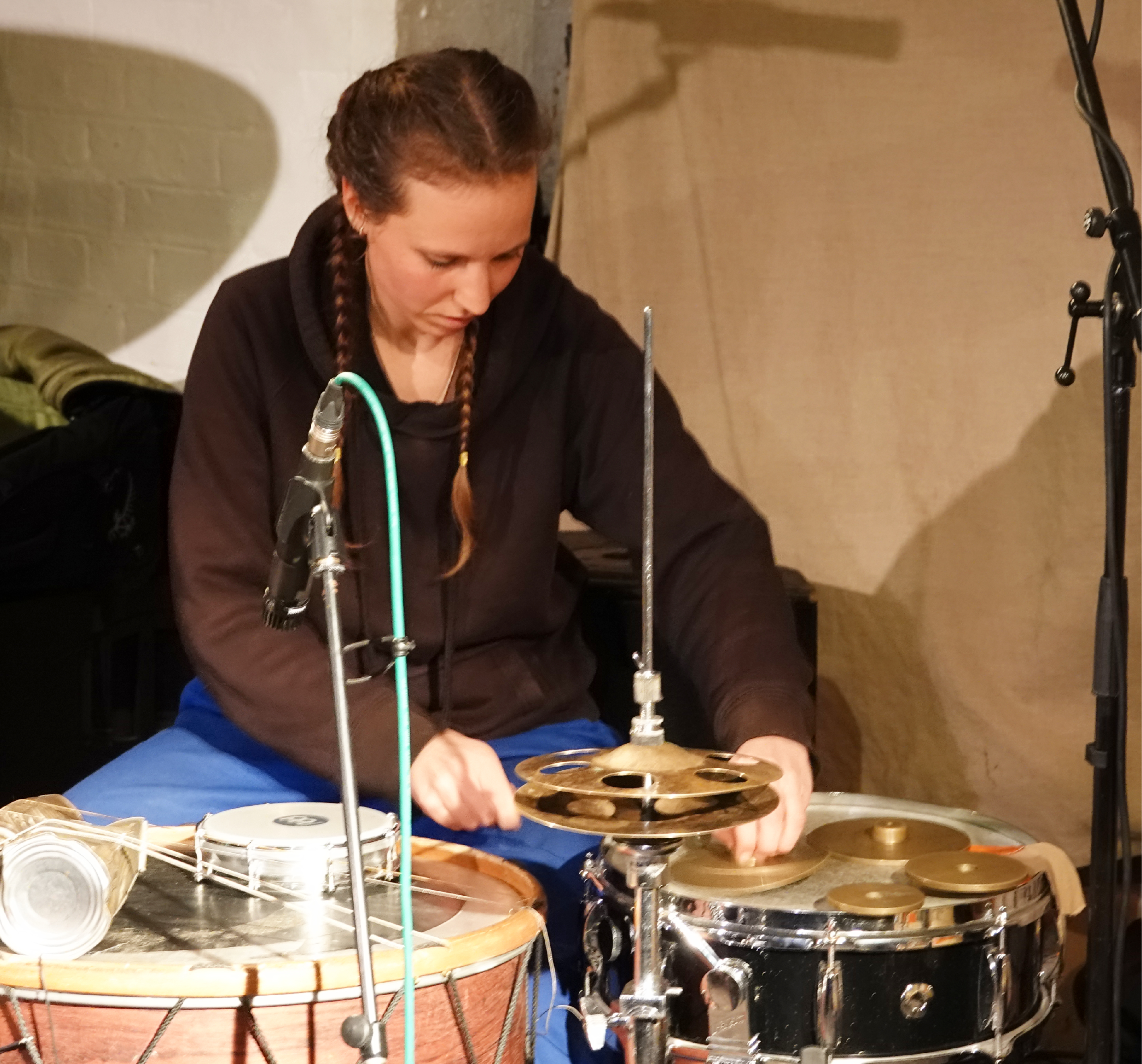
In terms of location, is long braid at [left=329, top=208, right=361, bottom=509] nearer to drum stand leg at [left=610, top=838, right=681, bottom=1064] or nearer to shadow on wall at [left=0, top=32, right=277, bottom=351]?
drum stand leg at [left=610, top=838, right=681, bottom=1064]

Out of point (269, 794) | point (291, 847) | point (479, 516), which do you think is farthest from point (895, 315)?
point (291, 847)

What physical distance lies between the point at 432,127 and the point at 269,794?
2.53 feet

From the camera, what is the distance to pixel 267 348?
1.73 m

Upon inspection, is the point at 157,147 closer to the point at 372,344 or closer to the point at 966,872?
the point at 372,344

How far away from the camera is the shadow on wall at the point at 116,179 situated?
2.60m

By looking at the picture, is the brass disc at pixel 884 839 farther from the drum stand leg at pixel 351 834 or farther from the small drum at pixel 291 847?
the drum stand leg at pixel 351 834

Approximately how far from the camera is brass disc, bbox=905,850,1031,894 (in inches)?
52.1

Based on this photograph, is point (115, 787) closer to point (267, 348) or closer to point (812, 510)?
point (267, 348)

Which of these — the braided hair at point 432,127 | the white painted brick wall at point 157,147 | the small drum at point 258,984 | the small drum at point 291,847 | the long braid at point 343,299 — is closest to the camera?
the small drum at point 258,984

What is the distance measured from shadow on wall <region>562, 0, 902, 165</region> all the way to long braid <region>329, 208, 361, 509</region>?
1.11 metres

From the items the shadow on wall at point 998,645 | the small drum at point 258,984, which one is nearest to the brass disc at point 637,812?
the small drum at point 258,984

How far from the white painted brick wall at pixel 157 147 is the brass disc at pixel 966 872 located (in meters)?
1.70

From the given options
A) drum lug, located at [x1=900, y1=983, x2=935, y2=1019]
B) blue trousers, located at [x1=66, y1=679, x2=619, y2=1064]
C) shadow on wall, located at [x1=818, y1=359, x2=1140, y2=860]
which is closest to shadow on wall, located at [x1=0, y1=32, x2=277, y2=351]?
blue trousers, located at [x1=66, y1=679, x2=619, y2=1064]

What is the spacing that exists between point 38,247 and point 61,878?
6.22 ft
